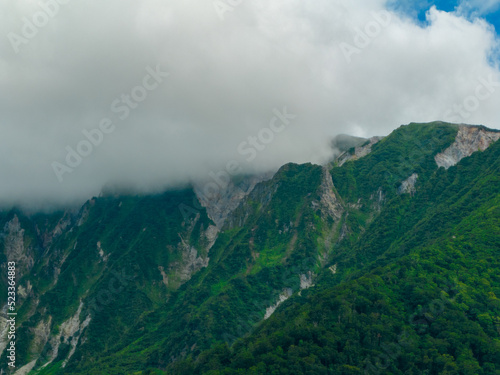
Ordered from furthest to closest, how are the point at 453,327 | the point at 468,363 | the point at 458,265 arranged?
1. the point at 458,265
2. the point at 453,327
3. the point at 468,363

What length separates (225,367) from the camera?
492ft

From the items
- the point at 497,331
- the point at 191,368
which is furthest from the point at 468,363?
the point at 191,368

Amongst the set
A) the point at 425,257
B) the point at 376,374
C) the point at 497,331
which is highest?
the point at 425,257

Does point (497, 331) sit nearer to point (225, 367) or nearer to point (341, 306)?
point (341, 306)

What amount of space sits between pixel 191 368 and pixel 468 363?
3244 inches

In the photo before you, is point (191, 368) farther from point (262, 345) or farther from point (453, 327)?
point (453, 327)

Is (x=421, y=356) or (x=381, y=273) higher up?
(x=381, y=273)

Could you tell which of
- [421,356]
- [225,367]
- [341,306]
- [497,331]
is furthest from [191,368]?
[497,331]

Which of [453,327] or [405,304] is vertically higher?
[405,304]

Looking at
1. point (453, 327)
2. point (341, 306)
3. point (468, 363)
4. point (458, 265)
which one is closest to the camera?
point (468, 363)

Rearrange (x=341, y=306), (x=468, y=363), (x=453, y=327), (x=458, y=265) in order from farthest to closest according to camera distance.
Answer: (x=458, y=265)
(x=341, y=306)
(x=453, y=327)
(x=468, y=363)

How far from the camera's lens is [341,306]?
524 ft

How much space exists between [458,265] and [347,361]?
65.1 metres

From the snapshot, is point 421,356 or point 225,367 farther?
point 225,367
